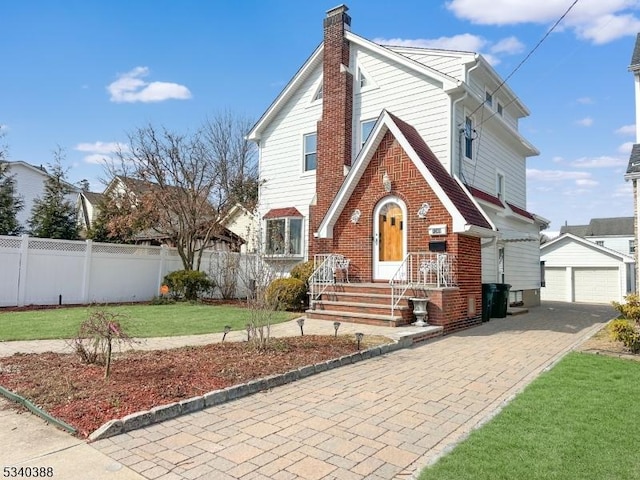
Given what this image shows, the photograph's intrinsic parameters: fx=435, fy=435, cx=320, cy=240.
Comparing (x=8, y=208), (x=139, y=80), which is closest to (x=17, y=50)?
(x=139, y=80)

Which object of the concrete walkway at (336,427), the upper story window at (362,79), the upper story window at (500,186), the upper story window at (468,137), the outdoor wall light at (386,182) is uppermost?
the upper story window at (362,79)

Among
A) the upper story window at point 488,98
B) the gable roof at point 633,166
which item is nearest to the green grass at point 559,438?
the gable roof at point 633,166

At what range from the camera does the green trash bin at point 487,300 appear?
43.9ft

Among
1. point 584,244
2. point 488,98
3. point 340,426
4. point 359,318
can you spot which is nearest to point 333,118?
point 488,98

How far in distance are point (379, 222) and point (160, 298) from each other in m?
9.61

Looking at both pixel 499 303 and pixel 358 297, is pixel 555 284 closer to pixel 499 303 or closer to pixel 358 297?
pixel 499 303

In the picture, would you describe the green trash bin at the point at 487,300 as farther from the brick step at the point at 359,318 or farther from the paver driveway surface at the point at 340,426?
the paver driveway surface at the point at 340,426

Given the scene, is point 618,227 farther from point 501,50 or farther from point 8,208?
point 8,208

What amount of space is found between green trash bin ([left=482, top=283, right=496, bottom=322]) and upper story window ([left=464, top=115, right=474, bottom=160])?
4653 mm

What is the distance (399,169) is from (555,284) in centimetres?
2107

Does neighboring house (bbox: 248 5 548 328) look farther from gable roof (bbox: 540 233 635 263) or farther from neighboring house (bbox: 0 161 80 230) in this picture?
neighboring house (bbox: 0 161 80 230)

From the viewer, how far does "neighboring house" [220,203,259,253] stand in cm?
1914

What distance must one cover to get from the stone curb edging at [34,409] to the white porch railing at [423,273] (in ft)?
25.8

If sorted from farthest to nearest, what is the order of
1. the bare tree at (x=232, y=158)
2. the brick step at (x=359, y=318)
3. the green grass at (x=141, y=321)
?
the bare tree at (x=232, y=158) < the brick step at (x=359, y=318) < the green grass at (x=141, y=321)
